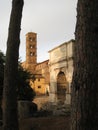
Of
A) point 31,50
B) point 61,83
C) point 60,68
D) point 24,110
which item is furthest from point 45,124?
point 31,50

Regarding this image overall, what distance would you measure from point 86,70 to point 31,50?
78559 mm

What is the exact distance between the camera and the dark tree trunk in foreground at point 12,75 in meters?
8.87

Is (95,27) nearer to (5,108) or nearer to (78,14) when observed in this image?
(78,14)

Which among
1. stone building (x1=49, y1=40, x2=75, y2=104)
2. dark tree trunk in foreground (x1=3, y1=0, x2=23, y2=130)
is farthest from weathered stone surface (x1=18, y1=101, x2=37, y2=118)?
stone building (x1=49, y1=40, x2=75, y2=104)

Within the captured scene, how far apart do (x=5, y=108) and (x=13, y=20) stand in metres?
2.15

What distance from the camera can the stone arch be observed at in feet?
108

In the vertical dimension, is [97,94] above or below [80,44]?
below

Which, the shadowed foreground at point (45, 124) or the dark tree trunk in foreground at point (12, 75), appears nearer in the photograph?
the dark tree trunk in foreground at point (12, 75)

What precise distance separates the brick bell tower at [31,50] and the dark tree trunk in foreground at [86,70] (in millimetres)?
76795

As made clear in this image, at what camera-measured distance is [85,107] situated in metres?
4.71

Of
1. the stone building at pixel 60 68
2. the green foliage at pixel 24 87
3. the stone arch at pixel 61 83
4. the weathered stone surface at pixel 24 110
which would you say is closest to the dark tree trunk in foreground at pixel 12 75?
the weathered stone surface at pixel 24 110

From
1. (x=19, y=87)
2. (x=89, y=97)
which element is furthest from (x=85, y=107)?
(x=19, y=87)

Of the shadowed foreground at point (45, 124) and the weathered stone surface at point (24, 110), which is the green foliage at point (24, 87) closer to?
the weathered stone surface at point (24, 110)

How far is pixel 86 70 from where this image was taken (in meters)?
4.80
